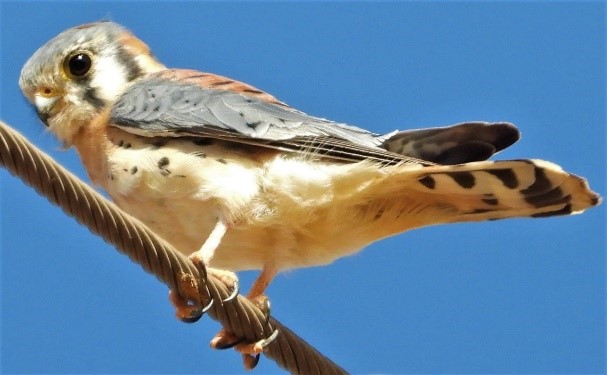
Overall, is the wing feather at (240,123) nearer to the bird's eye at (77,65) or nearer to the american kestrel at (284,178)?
the american kestrel at (284,178)

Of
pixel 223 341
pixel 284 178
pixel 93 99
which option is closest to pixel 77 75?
pixel 93 99

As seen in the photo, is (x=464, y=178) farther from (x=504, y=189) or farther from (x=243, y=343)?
(x=243, y=343)

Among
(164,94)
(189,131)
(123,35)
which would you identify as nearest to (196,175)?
(189,131)

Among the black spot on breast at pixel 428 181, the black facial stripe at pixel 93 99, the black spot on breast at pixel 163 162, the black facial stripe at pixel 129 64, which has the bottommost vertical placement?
the black spot on breast at pixel 428 181

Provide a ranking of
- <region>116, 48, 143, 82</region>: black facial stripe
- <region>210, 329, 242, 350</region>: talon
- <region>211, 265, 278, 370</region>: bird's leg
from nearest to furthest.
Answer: <region>211, 265, 278, 370</region>: bird's leg
<region>210, 329, 242, 350</region>: talon
<region>116, 48, 143, 82</region>: black facial stripe

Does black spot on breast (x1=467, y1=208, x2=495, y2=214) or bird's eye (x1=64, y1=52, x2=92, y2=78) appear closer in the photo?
black spot on breast (x1=467, y1=208, x2=495, y2=214)

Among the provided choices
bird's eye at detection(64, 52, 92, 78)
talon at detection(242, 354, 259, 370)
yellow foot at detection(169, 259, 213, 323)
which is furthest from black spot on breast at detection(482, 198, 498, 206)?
bird's eye at detection(64, 52, 92, 78)

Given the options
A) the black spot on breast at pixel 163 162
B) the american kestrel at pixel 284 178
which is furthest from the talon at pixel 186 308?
the black spot on breast at pixel 163 162

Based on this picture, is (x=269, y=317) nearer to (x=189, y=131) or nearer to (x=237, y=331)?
(x=237, y=331)

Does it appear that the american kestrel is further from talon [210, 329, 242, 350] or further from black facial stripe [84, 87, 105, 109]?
talon [210, 329, 242, 350]
